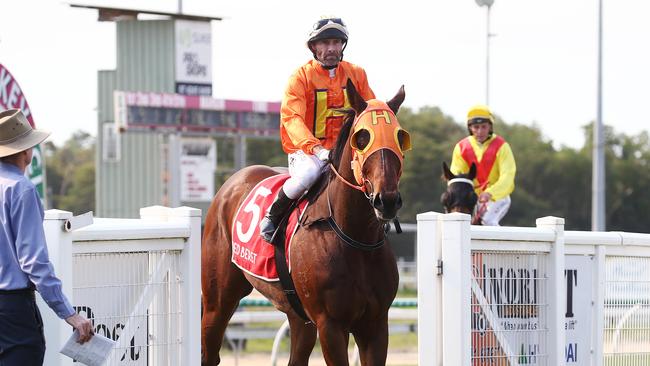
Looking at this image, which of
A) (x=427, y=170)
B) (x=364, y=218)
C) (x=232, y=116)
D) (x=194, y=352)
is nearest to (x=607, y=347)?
(x=364, y=218)

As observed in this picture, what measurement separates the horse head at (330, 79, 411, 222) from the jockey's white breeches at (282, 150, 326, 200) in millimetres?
421

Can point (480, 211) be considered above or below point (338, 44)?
below

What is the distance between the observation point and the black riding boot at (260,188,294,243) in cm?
689

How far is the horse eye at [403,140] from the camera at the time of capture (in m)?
6.08

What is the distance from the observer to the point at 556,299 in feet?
23.2

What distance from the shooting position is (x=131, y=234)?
5.79 meters

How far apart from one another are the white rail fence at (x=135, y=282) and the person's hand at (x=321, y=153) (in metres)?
0.83

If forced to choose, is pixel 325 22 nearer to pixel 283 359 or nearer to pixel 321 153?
pixel 321 153

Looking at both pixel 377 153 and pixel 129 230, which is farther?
pixel 377 153

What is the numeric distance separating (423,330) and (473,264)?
487 mm

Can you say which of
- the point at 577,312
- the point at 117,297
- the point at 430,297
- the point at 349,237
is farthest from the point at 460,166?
the point at 117,297

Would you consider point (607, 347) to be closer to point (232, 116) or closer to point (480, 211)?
point (480, 211)

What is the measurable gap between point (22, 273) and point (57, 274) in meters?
0.60

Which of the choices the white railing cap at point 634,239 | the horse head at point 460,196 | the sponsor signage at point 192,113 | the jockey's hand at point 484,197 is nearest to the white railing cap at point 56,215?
the white railing cap at point 634,239
